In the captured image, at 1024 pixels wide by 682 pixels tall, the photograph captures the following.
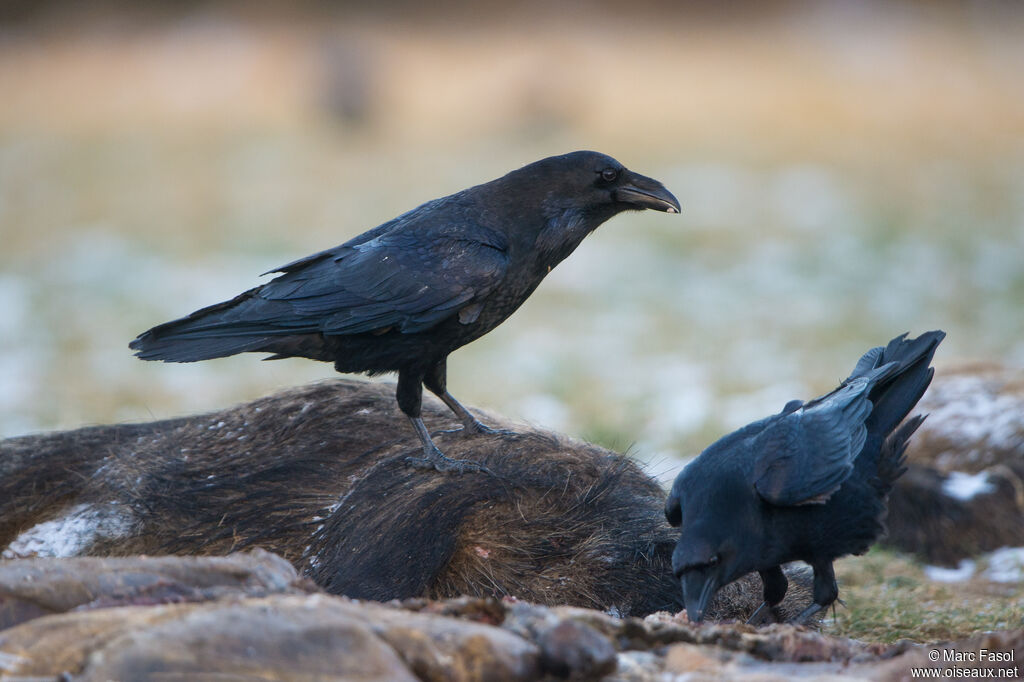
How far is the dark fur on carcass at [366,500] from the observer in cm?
400

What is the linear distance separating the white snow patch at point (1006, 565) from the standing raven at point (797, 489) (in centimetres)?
171

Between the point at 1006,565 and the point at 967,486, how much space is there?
0.53 m

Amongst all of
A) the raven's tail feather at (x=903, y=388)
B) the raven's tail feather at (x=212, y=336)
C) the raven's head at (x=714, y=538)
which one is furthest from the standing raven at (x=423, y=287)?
the raven's tail feather at (x=903, y=388)

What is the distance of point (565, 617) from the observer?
2.88 m

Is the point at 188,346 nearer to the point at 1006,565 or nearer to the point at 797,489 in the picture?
the point at 797,489

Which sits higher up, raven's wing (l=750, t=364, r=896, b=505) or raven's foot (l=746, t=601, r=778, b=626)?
raven's wing (l=750, t=364, r=896, b=505)

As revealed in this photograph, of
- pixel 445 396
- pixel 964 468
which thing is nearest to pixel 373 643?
pixel 445 396

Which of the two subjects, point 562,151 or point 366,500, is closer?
point 366,500

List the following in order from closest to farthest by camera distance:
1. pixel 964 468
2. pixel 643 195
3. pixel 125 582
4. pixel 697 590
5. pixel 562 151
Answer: pixel 125 582 → pixel 697 590 → pixel 643 195 → pixel 964 468 → pixel 562 151

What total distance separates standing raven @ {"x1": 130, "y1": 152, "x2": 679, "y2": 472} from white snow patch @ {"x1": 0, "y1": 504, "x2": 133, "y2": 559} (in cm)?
66

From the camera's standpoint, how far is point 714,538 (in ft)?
12.0

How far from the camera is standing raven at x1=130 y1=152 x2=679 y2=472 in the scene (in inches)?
174

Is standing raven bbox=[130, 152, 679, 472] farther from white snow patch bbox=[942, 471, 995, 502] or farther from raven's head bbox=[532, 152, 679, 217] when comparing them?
white snow patch bbox=[942, 471, 995, 502]

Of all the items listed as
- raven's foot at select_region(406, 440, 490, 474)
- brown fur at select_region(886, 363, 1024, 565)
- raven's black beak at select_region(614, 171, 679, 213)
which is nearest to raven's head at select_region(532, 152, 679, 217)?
raven's black beak at select_region(614, 171, 679, 213)
